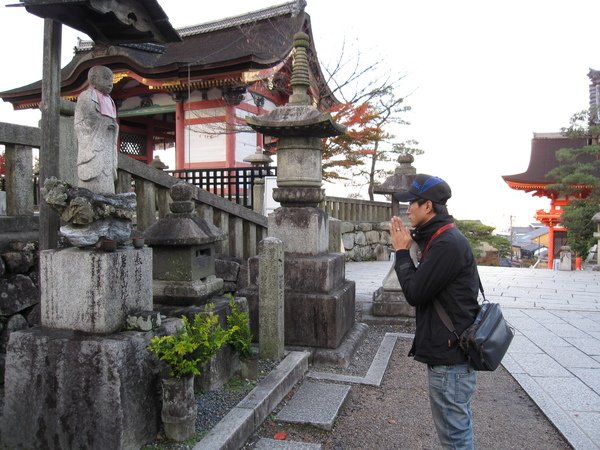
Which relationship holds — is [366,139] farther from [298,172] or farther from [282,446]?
[282,446]

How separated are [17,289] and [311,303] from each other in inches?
108

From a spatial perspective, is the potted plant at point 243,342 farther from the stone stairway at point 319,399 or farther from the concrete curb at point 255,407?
the stone stairway at point 319,399

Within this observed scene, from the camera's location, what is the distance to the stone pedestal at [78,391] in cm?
262

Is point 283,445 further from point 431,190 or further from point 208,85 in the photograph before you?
point 208,85

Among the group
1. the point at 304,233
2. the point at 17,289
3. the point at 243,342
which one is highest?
the point at 304,233

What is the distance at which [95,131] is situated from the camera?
2.88 meters

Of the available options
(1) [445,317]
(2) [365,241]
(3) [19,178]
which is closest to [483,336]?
(1) [445,317]

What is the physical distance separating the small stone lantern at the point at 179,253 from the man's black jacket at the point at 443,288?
2.19 meters

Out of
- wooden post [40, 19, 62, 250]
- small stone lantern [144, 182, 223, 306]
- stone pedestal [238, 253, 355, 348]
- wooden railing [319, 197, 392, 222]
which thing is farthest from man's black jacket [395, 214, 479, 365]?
wooden railing [319, 197, 392, 222]

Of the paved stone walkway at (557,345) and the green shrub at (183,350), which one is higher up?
the green shrub at (183,350)

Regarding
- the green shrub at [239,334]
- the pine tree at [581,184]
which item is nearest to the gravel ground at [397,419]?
the green shrub at [239,334]

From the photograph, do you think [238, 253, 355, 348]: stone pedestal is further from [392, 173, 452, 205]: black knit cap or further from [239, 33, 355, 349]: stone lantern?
[392, 173, 452, 205]: black knit cap

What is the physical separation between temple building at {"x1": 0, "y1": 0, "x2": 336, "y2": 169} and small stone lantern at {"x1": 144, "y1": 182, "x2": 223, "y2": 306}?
773 cm

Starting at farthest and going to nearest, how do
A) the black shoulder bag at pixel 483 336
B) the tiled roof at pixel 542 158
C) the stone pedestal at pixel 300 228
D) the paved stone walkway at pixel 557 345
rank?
the tiled roof at pixel 542 158
the stone pedestal at pixel 300 228
the paved stone walkway at pixel 557 345
the black shoulder bag at pixel 483 336
